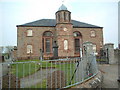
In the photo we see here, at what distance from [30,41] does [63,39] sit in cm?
733

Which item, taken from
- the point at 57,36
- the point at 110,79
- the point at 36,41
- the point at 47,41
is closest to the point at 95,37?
the point at 57,36

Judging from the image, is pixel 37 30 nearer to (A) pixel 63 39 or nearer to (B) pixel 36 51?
(B) pixel 36 51

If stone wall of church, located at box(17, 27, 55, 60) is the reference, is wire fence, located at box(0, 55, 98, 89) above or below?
below

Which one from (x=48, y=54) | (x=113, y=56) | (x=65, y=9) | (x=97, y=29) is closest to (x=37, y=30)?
(x=48, y=54)

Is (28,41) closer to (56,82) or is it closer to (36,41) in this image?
(36,41)

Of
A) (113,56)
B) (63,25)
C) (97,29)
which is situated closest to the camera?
(113,56)

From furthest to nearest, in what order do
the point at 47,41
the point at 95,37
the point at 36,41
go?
the point at 95,37 → the point at 47,41 → the point at 36,41

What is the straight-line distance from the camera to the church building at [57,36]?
22719 millimetres

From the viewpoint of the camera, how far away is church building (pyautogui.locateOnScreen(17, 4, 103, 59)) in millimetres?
22719

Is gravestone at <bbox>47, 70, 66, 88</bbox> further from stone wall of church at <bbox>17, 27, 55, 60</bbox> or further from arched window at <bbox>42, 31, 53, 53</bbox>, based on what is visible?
arched window at <bbox>42, 31, 53, 53</bbox>

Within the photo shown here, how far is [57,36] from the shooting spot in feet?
75.8

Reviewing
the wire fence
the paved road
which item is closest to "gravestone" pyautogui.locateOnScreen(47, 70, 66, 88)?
the wire fence

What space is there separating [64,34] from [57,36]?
1.54 m

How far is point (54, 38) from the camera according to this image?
25078mm
